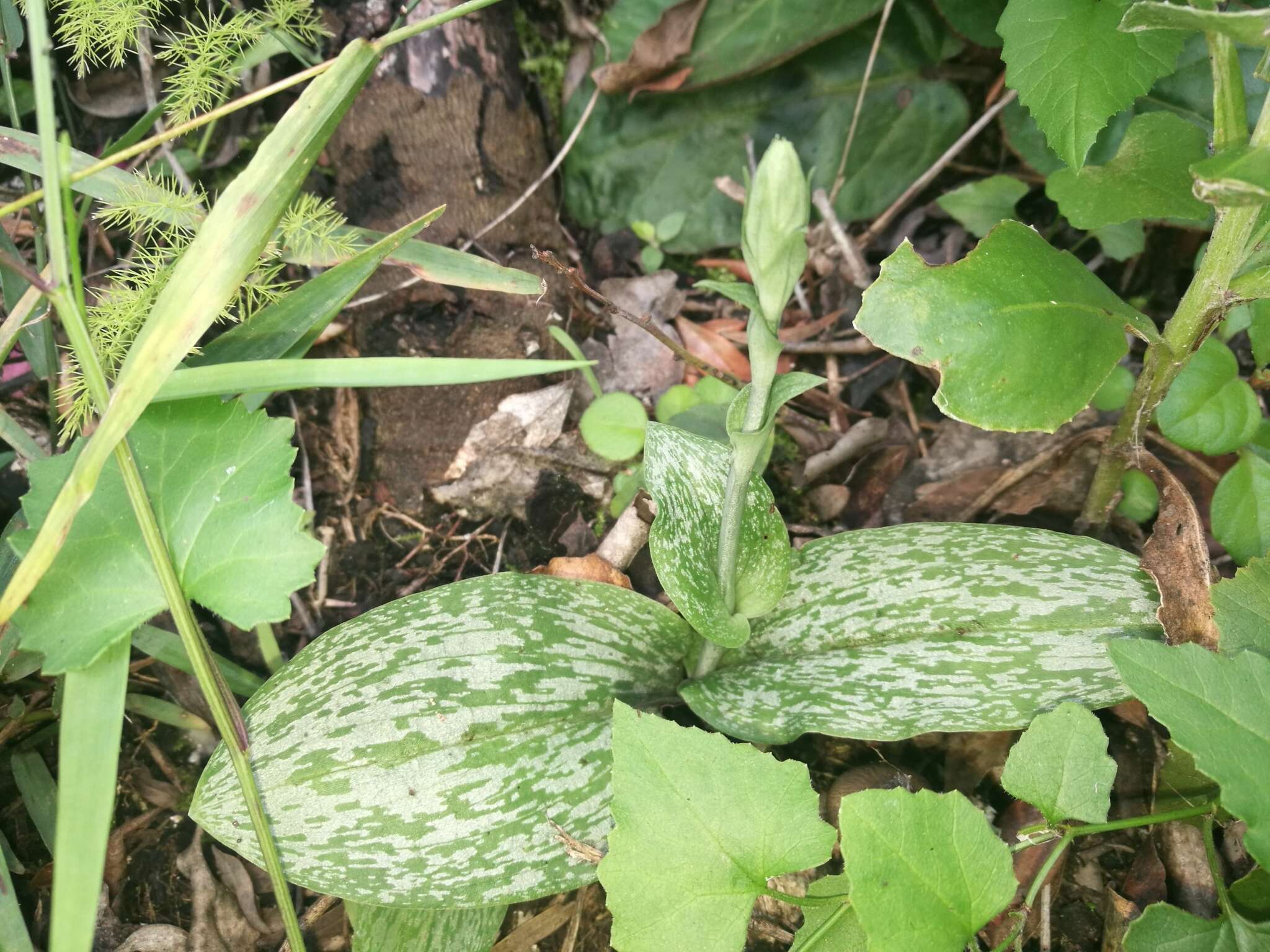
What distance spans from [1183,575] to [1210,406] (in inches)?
12.4

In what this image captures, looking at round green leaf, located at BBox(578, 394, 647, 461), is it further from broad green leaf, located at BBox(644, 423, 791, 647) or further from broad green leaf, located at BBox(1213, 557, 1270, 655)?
broad green leaf, located at BBox(1213, 557, 1270, 655)

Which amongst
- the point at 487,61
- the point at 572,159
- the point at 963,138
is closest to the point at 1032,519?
the point at 963,138

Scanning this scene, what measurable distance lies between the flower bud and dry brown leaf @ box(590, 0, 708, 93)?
121cm

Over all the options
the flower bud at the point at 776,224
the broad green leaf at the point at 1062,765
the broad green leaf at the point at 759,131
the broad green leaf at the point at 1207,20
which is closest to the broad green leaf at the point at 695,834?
the broad green leaf at the point at 1062,765

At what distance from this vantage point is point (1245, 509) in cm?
145

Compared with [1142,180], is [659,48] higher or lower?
higher

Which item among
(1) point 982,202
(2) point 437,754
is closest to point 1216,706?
(2) point 437,754

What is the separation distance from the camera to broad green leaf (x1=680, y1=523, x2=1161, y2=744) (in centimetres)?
130

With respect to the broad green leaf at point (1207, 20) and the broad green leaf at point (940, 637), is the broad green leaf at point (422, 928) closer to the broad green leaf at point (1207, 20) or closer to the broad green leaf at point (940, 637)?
the broad green leaf at point (940, 637)

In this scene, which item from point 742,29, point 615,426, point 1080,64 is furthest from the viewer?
point 742,29

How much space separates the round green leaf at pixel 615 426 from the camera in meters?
1.81

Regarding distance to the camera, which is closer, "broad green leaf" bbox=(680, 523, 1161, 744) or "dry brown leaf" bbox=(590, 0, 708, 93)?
"broad green leaf" bbox=(680, 523, 1161, 744)

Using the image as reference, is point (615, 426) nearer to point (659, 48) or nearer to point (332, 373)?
point (332, 373)

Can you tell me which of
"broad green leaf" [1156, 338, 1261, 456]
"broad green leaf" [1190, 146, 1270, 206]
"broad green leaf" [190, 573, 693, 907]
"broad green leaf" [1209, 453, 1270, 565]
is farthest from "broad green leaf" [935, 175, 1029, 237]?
"broad green leaf" [190, 573, 693, 907]
